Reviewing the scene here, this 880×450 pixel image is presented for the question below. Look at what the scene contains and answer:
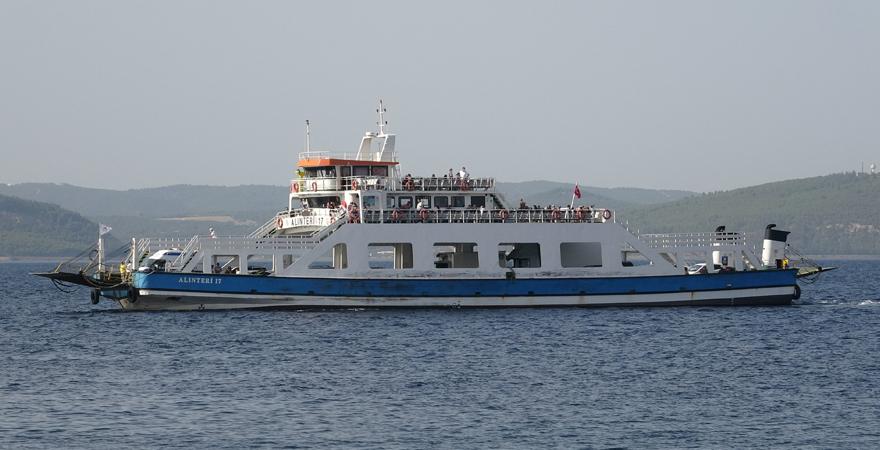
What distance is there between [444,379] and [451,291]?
613 inches

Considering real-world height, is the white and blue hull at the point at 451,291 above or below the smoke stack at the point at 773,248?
below

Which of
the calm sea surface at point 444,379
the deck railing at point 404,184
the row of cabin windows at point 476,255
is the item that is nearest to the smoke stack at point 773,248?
the calm sea surface at point 444,379

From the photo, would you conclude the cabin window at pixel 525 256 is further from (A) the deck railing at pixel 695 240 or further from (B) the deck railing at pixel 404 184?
(A) the deck railing at pixel 695 240

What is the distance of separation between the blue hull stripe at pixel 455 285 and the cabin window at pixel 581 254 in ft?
8.37

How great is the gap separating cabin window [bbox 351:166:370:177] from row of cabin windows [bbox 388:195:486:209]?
245 centimetres

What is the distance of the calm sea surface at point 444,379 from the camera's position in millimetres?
27328

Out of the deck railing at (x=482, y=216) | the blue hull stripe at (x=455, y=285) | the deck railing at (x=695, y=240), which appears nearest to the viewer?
the blue hull stripe at (x=455, y=285)

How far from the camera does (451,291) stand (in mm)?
49312

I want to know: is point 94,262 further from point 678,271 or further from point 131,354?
point 678,271

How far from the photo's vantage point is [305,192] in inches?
2092

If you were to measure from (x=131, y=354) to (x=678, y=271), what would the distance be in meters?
21.8

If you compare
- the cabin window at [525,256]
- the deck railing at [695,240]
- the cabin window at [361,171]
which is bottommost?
the cabin window at [525,256]

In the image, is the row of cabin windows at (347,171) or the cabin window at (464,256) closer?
the cabin window at (464,256)

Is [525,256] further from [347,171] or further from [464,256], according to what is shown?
[347,171]
